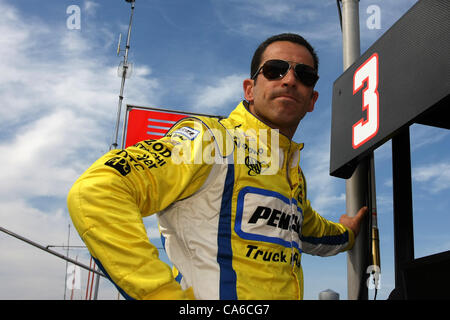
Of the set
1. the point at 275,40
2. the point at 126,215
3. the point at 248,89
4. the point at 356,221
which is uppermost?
the point at 275,40

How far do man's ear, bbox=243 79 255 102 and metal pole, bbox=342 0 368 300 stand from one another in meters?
0.90

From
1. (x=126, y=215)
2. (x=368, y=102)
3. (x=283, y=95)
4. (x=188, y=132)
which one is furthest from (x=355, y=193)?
(x=126, y=215)

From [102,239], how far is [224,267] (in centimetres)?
60

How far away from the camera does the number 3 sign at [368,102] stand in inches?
96.7

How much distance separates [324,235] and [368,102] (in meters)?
0.97

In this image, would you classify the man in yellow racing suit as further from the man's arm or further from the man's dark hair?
the man's arm

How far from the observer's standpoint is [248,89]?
255 centimetres

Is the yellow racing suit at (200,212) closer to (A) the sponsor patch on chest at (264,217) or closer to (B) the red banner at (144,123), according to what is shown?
(A) the sponsor patch on chest at (264,217)

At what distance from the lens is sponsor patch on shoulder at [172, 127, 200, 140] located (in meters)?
2.04

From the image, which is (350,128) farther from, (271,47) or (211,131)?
(211,131)
